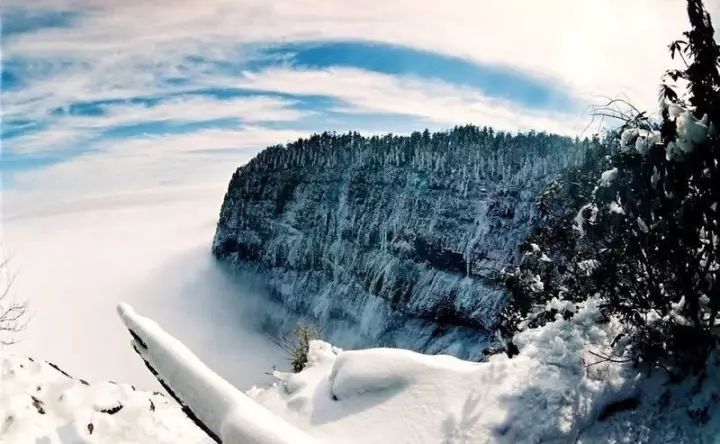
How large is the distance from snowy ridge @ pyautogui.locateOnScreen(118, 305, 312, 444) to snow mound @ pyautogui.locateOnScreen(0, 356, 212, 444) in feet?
4.84

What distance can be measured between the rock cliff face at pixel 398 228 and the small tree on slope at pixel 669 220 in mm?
56658

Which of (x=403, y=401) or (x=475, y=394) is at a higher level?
(x=475, y=394)

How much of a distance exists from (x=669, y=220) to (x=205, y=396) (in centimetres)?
655

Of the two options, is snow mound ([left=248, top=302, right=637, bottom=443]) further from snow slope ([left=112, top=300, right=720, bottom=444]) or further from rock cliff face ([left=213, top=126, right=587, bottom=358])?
rock cliff face ([left=213, top=126, right=587, bottom=358])

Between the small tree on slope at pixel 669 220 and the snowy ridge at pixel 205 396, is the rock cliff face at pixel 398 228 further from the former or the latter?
the snowy ridge at pixel 205 396

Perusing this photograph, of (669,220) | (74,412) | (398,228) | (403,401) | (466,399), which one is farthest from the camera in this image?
(398,228)

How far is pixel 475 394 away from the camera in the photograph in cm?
759

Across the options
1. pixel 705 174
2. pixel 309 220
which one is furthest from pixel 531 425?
pixel 309 220

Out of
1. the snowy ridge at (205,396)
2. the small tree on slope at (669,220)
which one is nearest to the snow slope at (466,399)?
the snowy ridge at (205,396)

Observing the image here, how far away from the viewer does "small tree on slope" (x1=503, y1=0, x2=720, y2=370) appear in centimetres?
669

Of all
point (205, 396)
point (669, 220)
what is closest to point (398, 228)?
point (669, 220)

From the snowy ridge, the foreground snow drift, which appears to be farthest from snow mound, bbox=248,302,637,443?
the snowy ridge

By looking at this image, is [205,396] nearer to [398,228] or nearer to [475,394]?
[475,394]

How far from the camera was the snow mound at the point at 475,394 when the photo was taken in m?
7.01
